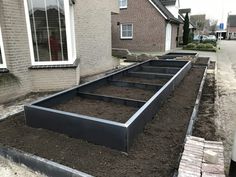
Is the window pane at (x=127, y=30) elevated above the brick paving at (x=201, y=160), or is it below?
above

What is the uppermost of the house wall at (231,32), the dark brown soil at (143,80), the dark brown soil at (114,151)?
the house wall at (231,32)

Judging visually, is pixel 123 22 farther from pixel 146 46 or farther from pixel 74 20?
pixel 74 20

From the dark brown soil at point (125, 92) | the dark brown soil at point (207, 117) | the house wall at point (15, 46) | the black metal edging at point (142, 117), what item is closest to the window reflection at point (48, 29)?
the house wall at point (15, 46)

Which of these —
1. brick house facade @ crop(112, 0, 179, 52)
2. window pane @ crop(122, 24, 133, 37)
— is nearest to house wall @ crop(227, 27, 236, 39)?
brick house facade @ crop(112, 0, 179, 52)

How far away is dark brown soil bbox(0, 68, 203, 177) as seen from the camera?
2639 millimetres

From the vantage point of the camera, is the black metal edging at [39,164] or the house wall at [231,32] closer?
the black metal edging at [39,164]

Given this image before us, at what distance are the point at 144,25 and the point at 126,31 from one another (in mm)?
2077

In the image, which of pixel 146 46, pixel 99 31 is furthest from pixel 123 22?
pixel 99 31

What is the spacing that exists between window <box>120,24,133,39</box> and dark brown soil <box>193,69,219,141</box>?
1499cm

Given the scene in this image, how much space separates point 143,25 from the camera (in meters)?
20.0

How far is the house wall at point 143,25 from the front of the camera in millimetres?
19359

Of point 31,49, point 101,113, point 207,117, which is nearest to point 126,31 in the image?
point 31,49

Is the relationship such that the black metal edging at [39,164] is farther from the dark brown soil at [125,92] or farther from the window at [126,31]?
the window at [126,31]

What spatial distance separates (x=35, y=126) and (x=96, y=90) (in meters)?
2.38
